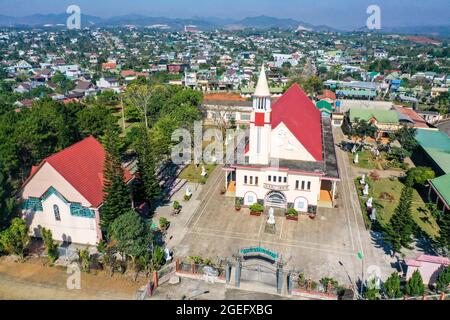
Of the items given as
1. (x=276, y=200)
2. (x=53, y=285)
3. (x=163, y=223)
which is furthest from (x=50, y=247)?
(x=276, y=200)

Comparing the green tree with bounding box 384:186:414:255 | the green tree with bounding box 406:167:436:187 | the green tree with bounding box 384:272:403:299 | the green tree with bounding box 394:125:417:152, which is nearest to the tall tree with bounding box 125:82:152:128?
the green tree with bounding box 394:125:417:152

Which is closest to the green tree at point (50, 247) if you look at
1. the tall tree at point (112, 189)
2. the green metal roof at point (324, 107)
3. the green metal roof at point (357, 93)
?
the tall tree at point (112, 189)

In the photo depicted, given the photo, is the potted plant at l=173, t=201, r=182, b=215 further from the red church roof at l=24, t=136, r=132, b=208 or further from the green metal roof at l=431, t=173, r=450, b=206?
the green metal roof at l=431, t=173, r=450, b=206

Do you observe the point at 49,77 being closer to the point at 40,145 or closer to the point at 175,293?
the point at 40,145

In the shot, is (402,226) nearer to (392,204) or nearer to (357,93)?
(392,204)

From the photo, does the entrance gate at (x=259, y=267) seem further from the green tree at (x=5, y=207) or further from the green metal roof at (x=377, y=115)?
the green metal roof at (x=377, y=115)

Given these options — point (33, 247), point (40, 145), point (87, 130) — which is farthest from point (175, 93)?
point (33, 247)
